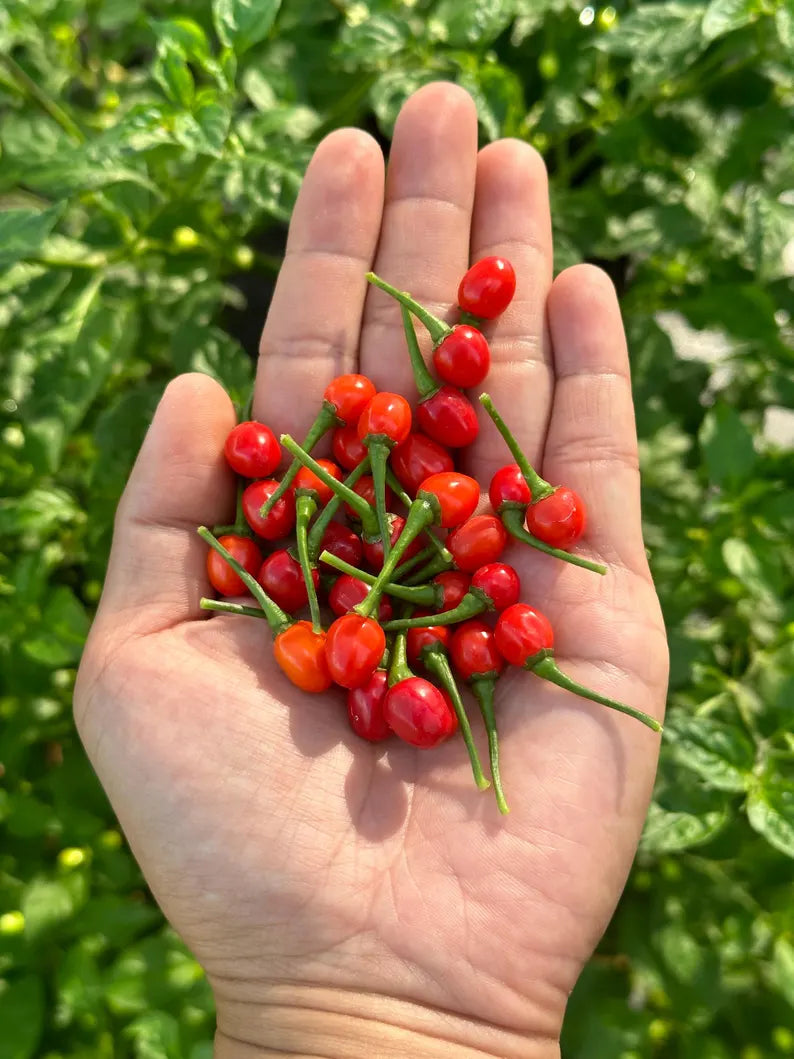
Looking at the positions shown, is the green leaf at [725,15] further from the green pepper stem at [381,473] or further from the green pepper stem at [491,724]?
the green pepper stem at [491,724]

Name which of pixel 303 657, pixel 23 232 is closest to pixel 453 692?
pixel 303 657

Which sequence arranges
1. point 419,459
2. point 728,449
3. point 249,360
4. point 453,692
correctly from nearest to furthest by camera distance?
point 453,692, point 419,459, point 728,449, point 249,360

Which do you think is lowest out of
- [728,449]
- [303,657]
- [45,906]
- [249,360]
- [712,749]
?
[45,906]

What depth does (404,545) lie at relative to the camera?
86.5 inches

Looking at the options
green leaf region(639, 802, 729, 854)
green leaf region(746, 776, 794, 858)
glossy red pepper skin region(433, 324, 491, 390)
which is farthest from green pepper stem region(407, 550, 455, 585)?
green leaf region(746, 776, 794, 858)

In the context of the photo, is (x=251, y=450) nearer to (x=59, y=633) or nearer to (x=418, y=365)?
(x=418, y=365)

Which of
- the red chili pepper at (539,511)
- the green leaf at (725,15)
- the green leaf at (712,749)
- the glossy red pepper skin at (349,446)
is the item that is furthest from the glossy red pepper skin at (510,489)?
the green leaf at (725,15)

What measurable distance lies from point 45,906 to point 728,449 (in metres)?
2.21

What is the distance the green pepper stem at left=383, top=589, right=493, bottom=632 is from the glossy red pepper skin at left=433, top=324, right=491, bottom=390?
1.80ft

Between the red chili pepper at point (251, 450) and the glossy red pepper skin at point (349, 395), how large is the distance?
0.19 m

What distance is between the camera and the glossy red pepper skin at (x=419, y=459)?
2320 mm

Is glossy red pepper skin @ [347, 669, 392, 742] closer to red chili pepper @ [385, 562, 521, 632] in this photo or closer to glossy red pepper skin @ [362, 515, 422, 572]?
red chili pepper @ [385, 562, 521, 632]

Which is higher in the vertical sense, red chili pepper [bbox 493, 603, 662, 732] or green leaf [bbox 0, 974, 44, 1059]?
red chili pepper [bbox 493, 603, 662, 732]

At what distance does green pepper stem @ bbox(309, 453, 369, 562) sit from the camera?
2285 millimetres
